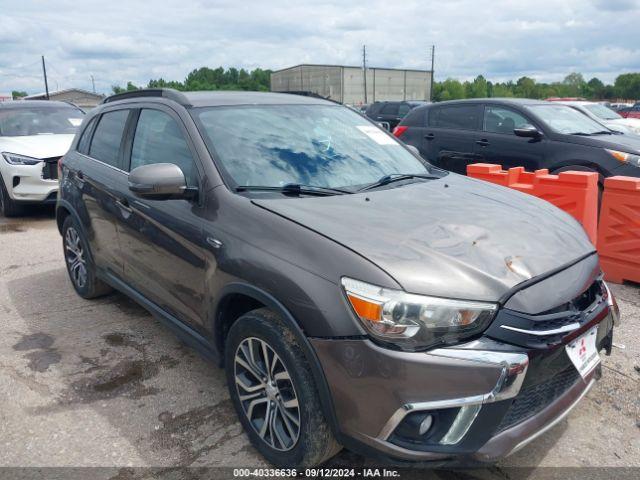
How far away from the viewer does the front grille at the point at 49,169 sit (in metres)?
7.86

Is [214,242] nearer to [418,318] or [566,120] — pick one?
[418,318]

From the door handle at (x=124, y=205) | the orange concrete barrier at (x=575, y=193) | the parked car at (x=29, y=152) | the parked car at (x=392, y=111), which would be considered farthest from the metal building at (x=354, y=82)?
the door handle at (x=124, y=205)

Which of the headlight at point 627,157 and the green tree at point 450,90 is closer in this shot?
the headlight at point 627,157

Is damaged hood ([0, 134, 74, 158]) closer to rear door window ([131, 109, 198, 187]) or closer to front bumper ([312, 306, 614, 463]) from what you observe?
rear door window ([131, 109, 198, 187])

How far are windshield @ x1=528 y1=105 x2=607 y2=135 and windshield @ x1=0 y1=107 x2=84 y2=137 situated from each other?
741 centimetres

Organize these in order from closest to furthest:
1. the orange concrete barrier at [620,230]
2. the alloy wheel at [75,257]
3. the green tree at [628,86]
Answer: the alloy wheel at [75,257]
the orange concrete barrier at [620,230]
the green tree at [628,86]

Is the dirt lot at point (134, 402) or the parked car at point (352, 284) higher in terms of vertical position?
the parked car at point (352, 284)

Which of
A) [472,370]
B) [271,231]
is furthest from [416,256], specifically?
[271,231]

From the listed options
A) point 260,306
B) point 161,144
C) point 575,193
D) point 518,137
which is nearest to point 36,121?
point 161,144

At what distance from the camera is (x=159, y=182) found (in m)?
2.77

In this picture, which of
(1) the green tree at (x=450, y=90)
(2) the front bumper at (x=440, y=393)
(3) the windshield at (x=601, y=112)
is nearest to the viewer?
(2) the front bumper at (x=440, y=393)

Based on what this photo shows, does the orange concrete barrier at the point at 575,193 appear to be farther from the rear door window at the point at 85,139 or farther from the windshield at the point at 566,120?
the rear door window at the point at 85,139

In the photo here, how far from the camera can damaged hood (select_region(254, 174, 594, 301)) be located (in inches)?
82.9

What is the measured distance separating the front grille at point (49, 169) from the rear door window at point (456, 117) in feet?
19.0
